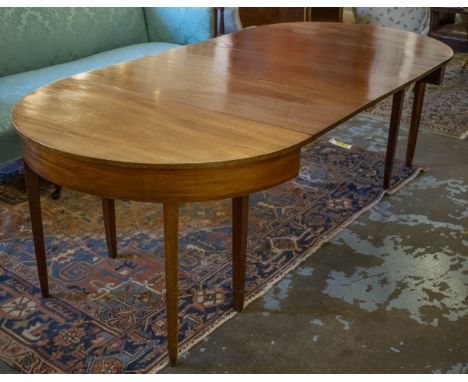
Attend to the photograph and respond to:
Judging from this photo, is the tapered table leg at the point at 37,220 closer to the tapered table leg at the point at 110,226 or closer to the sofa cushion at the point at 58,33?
the tapered table leg at the point at 110,226

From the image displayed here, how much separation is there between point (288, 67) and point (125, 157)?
3.54ft

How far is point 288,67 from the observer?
240cm

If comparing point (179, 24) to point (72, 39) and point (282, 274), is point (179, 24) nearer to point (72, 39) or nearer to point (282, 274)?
point (72, 39)

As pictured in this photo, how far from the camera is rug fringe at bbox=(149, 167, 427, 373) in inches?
80.2

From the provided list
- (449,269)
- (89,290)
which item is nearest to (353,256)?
(449,269)

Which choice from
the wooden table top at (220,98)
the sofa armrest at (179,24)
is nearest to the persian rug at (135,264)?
the wooden table top at (220,98)

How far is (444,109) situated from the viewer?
14.5ft

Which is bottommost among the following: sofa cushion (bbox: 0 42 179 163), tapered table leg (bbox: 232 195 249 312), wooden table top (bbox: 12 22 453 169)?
Answer: tapered table leg (bbox: 232 195 249 312)

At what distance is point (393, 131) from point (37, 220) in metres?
1.83

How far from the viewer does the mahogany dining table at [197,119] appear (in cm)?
157

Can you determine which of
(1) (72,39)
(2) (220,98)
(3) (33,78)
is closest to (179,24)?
(1) (72,39)

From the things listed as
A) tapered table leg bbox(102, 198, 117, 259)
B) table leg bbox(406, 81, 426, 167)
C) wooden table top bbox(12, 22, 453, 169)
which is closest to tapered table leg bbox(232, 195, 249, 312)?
wooden table top bbox(12, 22, 453, 169)

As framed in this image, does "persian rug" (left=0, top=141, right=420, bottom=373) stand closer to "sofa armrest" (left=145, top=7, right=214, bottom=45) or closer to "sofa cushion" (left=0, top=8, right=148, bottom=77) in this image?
"sofa cushion" (left=0, top=8, right=148, bottom=77)

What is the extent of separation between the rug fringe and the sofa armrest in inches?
66.1
